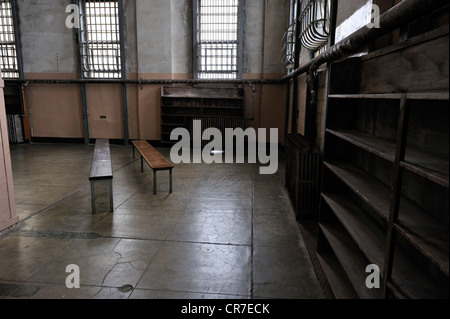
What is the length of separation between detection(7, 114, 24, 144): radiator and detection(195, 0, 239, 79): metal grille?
6062 millimetres

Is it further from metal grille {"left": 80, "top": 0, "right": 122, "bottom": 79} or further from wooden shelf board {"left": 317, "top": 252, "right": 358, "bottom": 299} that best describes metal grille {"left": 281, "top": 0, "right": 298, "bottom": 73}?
metal grille {"left": 80, "top": 0, "right": 122, "bottom": 79}

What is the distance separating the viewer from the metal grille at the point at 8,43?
31.3 feet

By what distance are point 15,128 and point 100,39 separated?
3.98 metres

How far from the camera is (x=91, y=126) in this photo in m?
10.0

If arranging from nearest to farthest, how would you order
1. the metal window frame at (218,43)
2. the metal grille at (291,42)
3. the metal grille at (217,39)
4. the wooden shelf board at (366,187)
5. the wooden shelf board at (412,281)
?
the wooden shelf board at (412,281), the wooden shelf board at (366,187), the metal grille at (291,42), the metal window frame at (218,43), the metal grille at (217,39)

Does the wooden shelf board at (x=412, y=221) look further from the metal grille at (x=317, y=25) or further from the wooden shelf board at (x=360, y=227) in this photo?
the metal grille at (x=317, y=25)

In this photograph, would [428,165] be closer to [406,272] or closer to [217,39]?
[406,272]

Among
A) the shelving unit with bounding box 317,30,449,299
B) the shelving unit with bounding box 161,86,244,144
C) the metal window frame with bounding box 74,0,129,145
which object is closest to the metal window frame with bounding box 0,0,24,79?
the metal window frame with bounding box 74,0,129,145

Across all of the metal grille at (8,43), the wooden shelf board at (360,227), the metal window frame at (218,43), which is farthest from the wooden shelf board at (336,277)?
the metal grille at (8,43)

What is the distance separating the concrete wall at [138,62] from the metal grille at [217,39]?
0.31m

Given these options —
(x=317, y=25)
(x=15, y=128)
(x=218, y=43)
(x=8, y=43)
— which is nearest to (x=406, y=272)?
(x=317, y=25)

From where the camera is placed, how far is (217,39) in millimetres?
9172

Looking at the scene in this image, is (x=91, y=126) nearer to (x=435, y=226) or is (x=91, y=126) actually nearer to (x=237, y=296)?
(x=237, y=296)

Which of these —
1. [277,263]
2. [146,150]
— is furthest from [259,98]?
[277,263]
